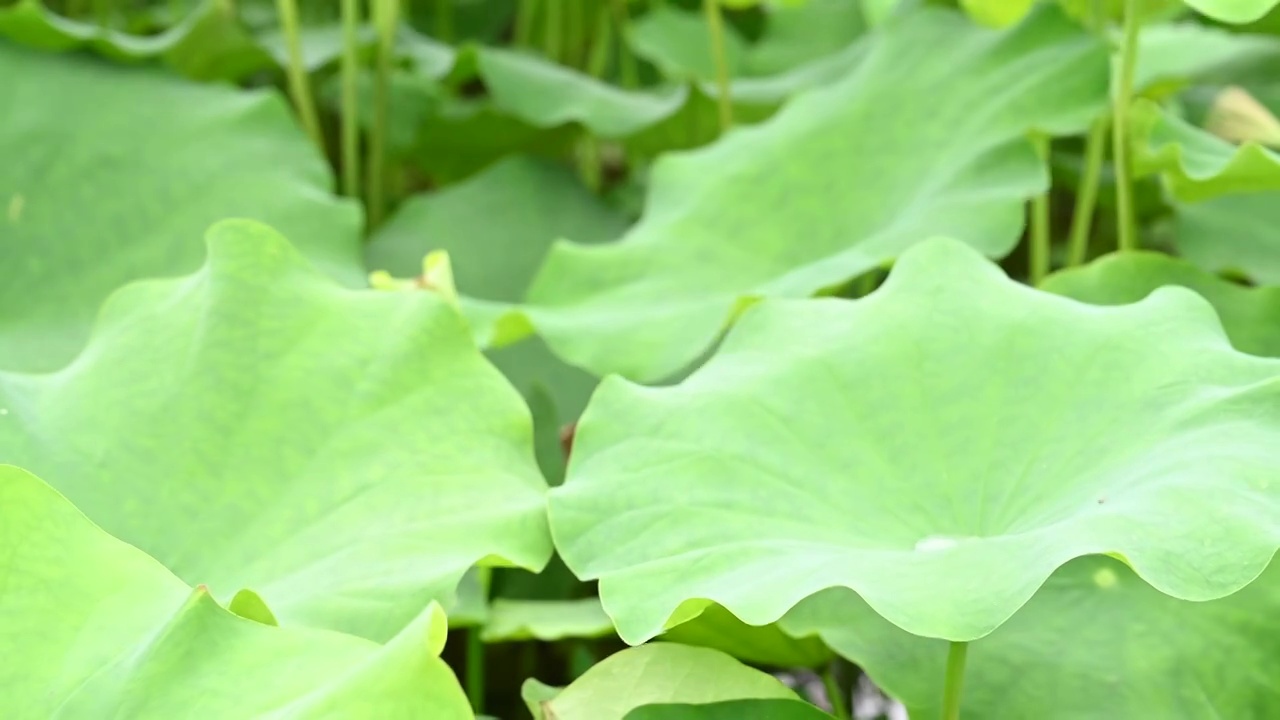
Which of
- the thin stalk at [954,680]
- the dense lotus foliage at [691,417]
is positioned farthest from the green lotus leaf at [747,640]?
the thin stalk at [954,680]

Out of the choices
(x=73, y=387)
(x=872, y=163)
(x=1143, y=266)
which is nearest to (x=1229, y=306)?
(x=1143, y=266)

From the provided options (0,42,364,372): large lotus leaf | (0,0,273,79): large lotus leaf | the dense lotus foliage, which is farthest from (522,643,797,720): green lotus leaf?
(0,0,273,79): large lotus leaf

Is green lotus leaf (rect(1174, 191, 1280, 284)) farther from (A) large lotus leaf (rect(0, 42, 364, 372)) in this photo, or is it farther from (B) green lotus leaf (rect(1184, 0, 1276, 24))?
(A) large lotus leaf (rect(0, 42, 364, 372))

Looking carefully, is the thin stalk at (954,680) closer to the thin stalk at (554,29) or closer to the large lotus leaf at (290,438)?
the large lotus leaf at (290,438)

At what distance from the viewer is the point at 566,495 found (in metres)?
0.70

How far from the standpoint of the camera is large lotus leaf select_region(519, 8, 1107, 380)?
98cm

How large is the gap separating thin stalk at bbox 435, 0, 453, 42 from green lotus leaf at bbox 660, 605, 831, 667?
5.13ft

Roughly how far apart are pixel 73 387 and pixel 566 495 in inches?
12.7

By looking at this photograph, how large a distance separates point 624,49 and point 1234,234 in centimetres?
110

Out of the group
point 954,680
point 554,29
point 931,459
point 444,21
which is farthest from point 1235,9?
point 444,21

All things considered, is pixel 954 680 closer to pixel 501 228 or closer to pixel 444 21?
pixel 501 228

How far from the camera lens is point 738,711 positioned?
0.64m

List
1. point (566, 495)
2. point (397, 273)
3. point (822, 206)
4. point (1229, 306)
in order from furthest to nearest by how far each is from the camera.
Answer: point (397, 273), point (822, 206), point (1229, 306), point (566, 495)

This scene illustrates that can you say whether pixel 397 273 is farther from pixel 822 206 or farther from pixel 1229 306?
pixel 1229 306
